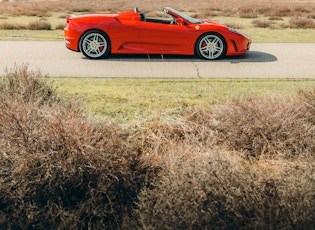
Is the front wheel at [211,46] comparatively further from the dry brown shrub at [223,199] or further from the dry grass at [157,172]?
the dry brown shrub at [223,199]

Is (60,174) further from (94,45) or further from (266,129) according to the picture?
(94,45)

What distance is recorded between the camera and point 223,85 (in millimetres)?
8766

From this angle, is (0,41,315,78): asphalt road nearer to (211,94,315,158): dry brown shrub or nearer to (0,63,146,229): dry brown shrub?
(211,94,315,158): dry brown shrub

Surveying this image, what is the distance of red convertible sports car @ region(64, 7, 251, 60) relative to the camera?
1147 cm

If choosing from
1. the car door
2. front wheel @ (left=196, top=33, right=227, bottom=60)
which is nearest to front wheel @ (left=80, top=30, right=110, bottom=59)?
the car door

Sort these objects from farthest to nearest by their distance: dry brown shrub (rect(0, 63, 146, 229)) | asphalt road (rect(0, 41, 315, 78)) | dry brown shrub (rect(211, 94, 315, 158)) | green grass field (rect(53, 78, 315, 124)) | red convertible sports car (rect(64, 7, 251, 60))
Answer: red convertible sports car (rect(64, 7, 251, 60)) → asphalt road (rect(0, 41, 315, 78)) → green grass field (rect(53, 78, 315, 124)) → dry brown shrub (rect(211, 94, 315, 158)) → dry brown shrub (rect(0, 63, 146, 229))

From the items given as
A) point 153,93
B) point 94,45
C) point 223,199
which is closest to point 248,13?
point 94,45

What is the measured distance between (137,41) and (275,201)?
25.7ft

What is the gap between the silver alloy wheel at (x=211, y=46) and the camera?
38.4ft

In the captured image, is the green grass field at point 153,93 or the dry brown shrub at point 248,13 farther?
the dry brown shrub at point 248,13

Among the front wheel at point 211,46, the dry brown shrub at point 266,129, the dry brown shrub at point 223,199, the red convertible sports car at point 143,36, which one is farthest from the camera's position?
the front wheel at point 211,46

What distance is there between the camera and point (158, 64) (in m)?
11.2

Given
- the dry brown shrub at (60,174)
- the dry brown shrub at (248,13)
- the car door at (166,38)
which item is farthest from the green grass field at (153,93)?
the dry brown shrub at (248,13)

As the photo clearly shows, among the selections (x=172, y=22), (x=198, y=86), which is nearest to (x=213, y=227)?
(x=198, y=86)
